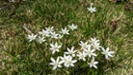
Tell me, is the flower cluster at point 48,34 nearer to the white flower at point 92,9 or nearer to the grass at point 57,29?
the grass at point 57,29

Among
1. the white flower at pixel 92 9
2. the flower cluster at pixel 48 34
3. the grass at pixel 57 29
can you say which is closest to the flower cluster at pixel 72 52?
the flower cluster at pixel 48 34

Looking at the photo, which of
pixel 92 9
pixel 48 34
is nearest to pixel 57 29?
pixel 48 34

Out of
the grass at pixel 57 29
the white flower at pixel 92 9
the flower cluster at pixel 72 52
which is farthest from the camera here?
the white flower at pixel 92 9

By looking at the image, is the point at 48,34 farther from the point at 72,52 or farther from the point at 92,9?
the point at 92,9

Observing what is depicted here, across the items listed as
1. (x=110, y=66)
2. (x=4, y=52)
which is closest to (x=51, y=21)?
(x=4, y=52)

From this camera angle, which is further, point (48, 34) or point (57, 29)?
point (57, 29)

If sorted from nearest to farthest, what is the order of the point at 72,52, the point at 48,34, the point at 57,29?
the point at 72,52
the point at 48,34
the point at 57,29

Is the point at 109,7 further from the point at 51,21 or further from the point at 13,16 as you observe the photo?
the point at 13,16

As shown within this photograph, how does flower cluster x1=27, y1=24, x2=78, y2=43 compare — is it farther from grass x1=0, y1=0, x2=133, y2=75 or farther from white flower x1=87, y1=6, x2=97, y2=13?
white flower x1=87, y1=6, x2=97, y2=13

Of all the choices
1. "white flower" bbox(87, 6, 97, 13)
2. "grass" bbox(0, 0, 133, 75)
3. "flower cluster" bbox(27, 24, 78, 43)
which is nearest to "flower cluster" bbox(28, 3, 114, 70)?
"flower cluster" bbox(27, 24, 78, 43)
